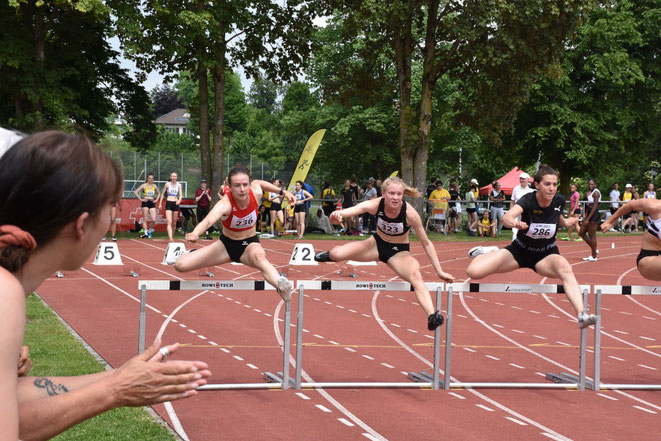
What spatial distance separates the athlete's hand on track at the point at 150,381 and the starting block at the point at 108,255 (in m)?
15.3

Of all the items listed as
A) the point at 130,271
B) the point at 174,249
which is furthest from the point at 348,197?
the point at 174,249

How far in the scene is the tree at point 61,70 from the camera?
81.2 ft

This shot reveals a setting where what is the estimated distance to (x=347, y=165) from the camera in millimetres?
51844

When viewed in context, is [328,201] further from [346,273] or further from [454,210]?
[346,273]

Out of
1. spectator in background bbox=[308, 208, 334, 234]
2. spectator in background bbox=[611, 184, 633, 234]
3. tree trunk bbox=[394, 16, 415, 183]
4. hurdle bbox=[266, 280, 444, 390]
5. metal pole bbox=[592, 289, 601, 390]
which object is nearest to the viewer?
hurdle bbox=[266, 280, 444, 390]

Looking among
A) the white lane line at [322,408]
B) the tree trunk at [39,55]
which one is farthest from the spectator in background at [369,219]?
the white lane line at [322,408]

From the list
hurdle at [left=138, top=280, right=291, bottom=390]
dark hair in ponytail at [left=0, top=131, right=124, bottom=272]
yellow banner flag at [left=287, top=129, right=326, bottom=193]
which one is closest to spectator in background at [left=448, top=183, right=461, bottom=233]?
yellow banner flag at [left=287, top=129, right=326, bottom=193]

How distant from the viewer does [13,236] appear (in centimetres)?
179

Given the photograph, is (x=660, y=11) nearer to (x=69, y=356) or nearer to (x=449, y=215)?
(x=449, y=215)

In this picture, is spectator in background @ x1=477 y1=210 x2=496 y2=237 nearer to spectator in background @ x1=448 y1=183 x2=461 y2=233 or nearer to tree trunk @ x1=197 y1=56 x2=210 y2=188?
spectator in background @ x1=448 y1=183 x2=461 y2=233

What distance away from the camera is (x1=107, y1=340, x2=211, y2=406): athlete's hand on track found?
2.03 metres

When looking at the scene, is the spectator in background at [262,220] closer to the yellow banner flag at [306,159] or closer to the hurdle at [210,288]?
the yellow banner flag at [306,159]

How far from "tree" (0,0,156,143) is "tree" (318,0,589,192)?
896cm

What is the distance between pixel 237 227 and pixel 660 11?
34948mm
